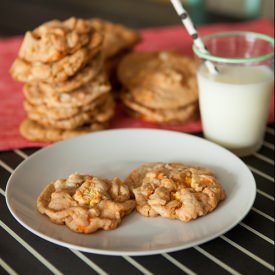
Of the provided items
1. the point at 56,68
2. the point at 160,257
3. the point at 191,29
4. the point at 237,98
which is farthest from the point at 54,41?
the point at 160,257

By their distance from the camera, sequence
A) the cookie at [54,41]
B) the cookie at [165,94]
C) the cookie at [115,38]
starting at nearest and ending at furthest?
the cookie at [54,41] → the cookie at [165,94] → the cookie at [115,38]

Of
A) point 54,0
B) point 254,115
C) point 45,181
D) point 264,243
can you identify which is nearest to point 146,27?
point 54,0

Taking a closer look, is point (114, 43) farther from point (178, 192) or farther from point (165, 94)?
point (178, 192)

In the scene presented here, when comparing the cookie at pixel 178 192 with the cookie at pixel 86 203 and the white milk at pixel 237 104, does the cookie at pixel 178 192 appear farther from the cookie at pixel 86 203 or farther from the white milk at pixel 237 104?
the white milk at pixel 237 104

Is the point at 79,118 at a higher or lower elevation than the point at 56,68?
lower

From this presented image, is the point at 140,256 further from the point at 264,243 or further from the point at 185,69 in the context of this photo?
the point at 185,69

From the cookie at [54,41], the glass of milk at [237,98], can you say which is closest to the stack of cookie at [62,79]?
the cookie at [54,41]
